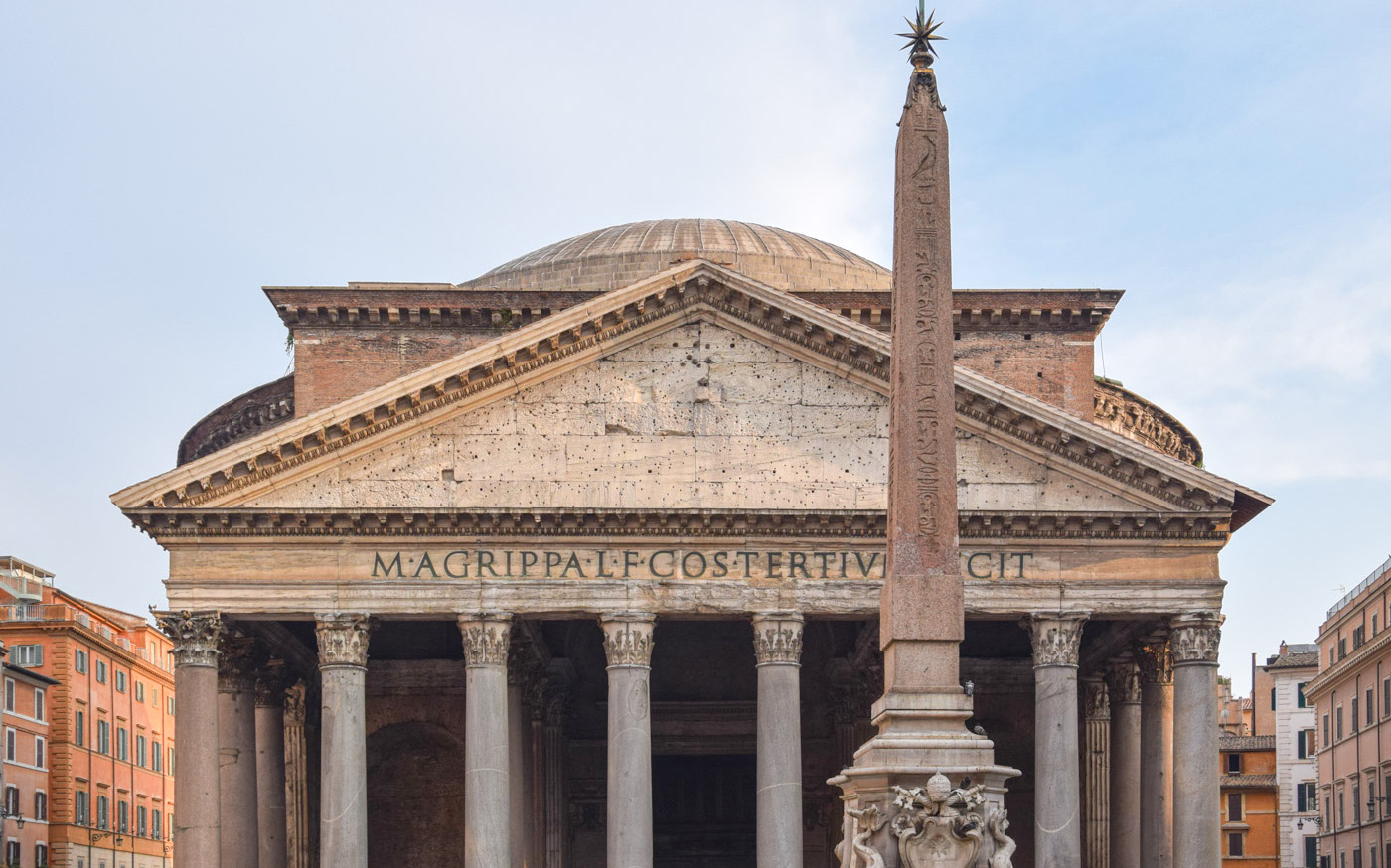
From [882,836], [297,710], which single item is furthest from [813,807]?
[882,836]

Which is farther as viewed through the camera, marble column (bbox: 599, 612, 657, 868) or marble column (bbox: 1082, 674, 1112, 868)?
marble column (bbox: 1082, 674, 1112, 868)

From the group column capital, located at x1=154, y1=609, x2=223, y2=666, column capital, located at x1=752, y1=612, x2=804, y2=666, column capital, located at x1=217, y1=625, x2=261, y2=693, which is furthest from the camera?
column capital, located at x1=217, y1=625, x2=261, y2=693

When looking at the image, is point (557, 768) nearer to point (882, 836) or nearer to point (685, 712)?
point (685, 712)

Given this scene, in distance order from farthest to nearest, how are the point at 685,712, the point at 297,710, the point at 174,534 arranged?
the point at 685,712 → the point at 297,710 → the point at 174,534

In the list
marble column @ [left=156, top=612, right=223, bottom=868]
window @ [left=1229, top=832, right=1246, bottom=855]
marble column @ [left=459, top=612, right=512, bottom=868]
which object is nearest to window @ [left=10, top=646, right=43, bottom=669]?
marble column @ [left=156, top=612, right=223, bottom=868]

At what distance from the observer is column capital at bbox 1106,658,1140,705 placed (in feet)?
105

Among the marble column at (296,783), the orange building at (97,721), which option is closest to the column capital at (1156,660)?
the marble column at (296,783)

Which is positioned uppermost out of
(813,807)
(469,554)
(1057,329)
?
(1057,329)

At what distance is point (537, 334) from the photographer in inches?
1138

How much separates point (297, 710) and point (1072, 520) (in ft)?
46.0

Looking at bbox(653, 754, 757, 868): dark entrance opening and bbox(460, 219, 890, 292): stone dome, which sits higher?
bbox(460, 219, 890, 292): stone dome

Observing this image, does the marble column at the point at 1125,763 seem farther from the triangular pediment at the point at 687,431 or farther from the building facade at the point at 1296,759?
the building facade at the point at 1296,759

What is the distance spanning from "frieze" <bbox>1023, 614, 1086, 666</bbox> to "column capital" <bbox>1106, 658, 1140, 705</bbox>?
3252 mm

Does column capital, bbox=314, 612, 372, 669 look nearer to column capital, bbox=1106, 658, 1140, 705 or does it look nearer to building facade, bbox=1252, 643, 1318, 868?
column capital, bbox=1106, 658, 1140, 705
